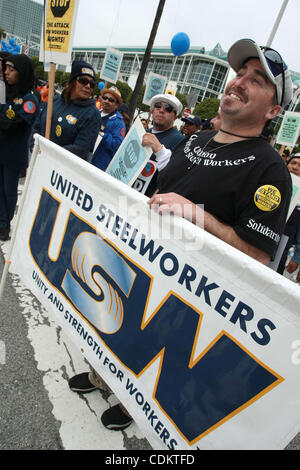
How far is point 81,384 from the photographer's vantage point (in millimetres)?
1799

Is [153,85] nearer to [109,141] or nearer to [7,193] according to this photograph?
[109,141]

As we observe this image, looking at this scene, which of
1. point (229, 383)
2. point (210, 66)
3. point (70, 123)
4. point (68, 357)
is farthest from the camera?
point (210, 66)

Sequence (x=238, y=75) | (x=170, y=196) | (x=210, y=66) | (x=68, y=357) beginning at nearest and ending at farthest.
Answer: (x=170, y=196) → (x=238, y=75) → (x=68, y=357) → (x=210, y=66)

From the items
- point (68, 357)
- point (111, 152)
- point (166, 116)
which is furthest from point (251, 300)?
point (111, 152)

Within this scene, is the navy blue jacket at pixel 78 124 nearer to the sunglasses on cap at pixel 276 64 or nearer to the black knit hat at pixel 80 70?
the black knit hat at pixel 80 70

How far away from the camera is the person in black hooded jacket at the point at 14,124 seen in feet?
9.67

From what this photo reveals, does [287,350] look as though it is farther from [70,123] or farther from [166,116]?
[70,123]

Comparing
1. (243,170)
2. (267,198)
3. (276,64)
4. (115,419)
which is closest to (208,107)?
(276,64)

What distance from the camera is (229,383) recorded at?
1.00 metres

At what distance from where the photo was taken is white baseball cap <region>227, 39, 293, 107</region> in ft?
4.24

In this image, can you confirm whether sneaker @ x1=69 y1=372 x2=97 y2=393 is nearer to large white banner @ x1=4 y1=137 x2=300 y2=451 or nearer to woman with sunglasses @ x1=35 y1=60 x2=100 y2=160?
large white banner @ x1=4 y1=137 x2=300 y2=451

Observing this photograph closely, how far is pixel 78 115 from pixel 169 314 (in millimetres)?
2295

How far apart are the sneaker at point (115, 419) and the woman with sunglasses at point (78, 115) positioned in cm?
210

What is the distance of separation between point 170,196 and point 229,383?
740mm
